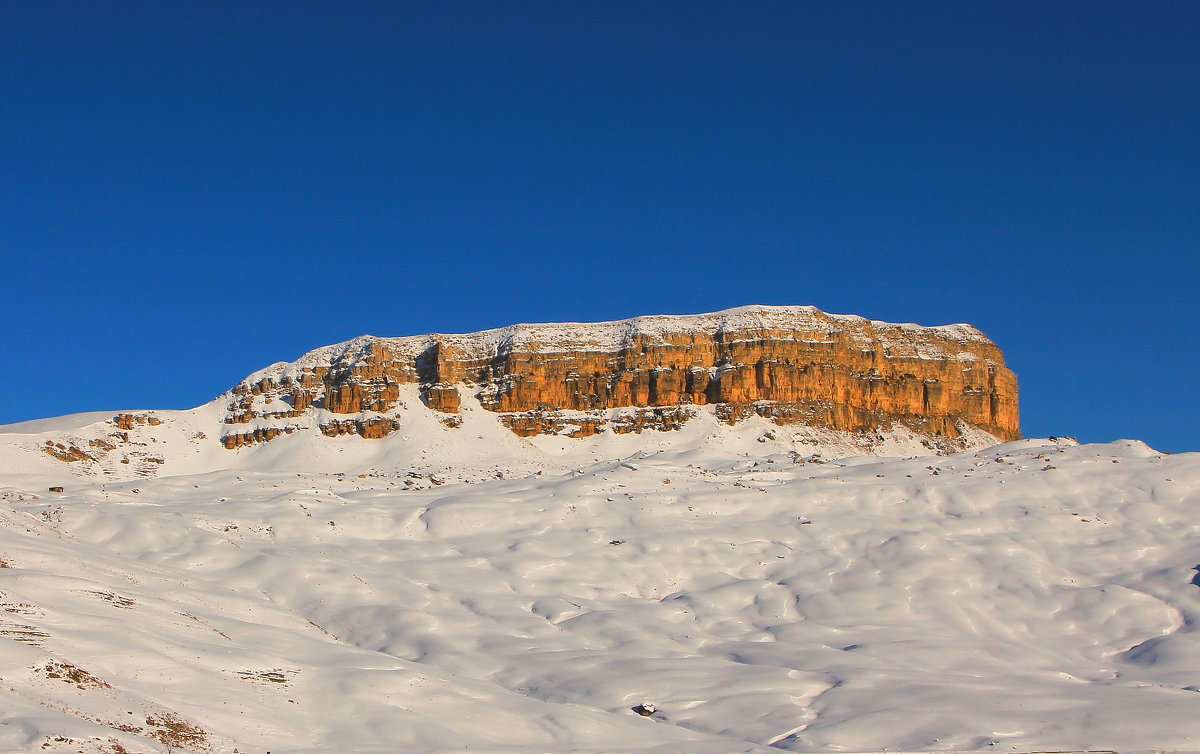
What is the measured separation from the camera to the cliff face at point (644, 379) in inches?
3561

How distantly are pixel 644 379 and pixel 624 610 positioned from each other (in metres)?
67.1

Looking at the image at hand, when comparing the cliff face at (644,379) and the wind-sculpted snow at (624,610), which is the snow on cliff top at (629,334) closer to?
the cliff face at (644,379)

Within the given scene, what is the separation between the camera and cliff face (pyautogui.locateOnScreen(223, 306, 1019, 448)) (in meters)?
90.4

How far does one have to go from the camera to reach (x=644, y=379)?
307ft

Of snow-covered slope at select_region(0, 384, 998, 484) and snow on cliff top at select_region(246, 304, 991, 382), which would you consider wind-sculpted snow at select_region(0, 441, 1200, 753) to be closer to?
snow-covered slope at select_region(0, 384, 998, 484)

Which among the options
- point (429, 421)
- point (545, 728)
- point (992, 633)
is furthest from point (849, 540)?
point (429, 421)

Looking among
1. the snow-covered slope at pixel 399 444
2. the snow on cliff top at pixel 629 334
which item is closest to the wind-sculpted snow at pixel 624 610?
the snow-covered slope at pixel 399 444

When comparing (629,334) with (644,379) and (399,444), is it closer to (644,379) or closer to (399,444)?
(644,379)

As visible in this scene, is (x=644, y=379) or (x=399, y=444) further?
(x=644, y=379)

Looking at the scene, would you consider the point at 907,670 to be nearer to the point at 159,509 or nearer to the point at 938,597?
the point at 938,597

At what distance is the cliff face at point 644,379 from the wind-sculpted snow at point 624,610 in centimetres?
4814

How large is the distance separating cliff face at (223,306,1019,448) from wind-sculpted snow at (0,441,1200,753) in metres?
48.1

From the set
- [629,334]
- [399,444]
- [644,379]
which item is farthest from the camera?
[629,334]

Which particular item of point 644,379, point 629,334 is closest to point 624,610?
point 644,379
